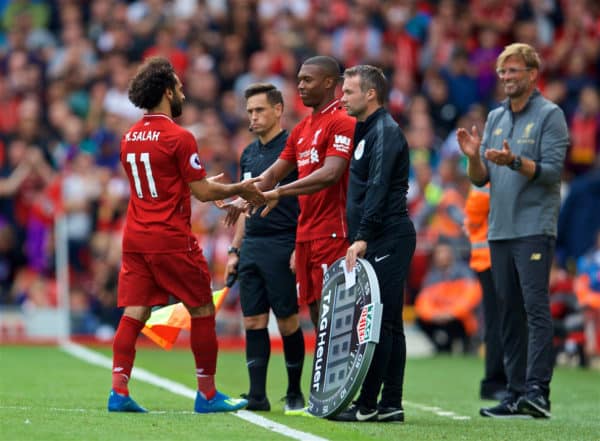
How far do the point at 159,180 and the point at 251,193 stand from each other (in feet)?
2.26

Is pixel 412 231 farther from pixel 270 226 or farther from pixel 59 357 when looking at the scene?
pixel 59 357

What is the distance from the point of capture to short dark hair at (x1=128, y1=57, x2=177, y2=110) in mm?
8758

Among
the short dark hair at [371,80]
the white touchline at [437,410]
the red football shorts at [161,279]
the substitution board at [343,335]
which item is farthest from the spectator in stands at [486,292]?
the red football shorts at [161,279]

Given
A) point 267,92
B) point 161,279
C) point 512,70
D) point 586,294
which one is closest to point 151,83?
point 161,279

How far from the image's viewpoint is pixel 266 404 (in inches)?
378

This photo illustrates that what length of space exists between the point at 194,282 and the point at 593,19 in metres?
14.5

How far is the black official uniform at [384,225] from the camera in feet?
28.7

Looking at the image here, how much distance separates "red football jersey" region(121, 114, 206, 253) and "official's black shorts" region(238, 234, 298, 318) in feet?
3.50

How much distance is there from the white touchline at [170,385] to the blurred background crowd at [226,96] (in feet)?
5.54

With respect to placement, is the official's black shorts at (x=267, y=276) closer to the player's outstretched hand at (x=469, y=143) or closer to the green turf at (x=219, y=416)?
the green turf at (x=219, y=416)

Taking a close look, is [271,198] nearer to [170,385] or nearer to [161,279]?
[161,279]

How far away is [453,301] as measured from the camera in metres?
17.0

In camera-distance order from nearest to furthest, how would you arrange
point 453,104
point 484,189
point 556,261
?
point 484,189 < point 556,261 < point 453,104

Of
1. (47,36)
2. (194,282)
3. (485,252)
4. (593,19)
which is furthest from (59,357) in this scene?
(593,19)
